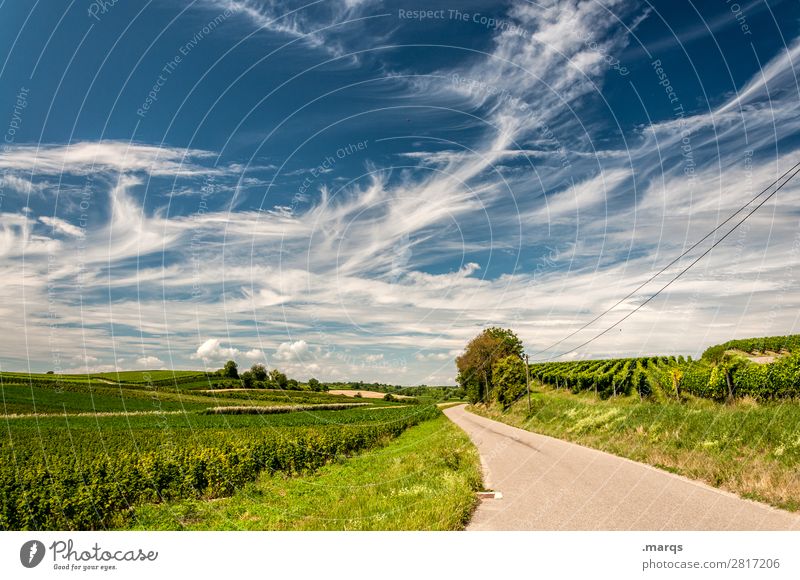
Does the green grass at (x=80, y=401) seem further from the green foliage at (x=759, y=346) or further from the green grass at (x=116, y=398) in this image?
the green foliage at (x=759, y=346)

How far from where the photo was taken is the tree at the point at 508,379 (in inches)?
1533

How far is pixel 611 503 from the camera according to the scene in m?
8.72

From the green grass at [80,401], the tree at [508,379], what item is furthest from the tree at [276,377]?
the green grass at [80,401]

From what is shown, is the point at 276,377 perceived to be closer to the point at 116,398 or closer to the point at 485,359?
the point at 485,359

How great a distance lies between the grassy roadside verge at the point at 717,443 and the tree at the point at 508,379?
1473cm

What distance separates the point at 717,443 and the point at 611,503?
5.93 metres

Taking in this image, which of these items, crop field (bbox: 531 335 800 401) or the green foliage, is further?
the green foliage

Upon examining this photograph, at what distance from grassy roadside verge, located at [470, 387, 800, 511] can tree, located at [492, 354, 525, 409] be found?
14.7 m

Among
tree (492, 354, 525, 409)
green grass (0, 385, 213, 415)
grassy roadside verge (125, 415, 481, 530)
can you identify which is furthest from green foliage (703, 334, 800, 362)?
green grass (0, 385, 213, 415)

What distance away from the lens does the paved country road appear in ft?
23.1

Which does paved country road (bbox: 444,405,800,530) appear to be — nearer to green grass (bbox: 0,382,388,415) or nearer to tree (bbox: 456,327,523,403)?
tree (bbox: 456,327,523,403)

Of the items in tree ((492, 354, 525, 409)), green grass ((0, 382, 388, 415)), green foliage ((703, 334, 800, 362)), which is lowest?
green foliage ((703, 334, 800, 362))
